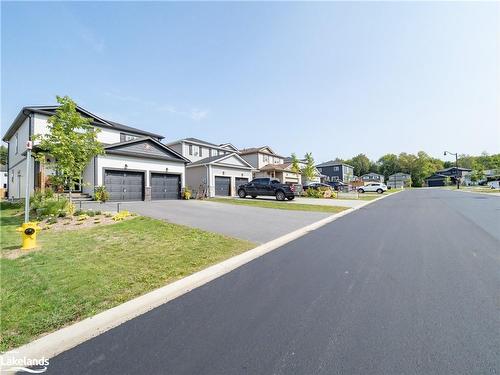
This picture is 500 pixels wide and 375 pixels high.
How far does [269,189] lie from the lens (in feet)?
76.2

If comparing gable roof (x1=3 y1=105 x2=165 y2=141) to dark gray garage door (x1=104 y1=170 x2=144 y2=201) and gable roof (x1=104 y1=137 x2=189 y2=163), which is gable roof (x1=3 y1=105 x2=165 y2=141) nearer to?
gable roof (x1=104 y1=137 x2=189 y2=163)

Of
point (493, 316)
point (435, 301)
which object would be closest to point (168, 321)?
point (435, 301)

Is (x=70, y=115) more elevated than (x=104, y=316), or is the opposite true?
(x=70, y=115)

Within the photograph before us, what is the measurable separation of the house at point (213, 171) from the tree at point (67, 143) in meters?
13.6

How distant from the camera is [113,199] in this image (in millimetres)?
18625

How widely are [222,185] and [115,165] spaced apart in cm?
1126

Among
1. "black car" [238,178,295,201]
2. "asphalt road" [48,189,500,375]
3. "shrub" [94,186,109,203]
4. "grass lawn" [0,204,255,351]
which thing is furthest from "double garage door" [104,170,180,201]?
"asphalt road" [48,189,500,375]

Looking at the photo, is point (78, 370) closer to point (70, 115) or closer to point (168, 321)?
point (168, 321)

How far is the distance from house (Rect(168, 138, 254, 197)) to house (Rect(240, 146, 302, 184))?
5651 millimetres

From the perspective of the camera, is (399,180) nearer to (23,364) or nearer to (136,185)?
(136,185)

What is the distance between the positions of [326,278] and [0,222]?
43.5ft

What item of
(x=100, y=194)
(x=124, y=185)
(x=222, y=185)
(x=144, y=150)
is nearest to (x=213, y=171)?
(x=222, y=185)

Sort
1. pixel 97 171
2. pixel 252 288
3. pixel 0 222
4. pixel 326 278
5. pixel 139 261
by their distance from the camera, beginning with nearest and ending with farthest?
1. pixel 252 288
2. pixel 326 278
3. pixel 139 261
4. pixel 0 222
5. pixel 97 171

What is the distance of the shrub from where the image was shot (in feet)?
55.6
